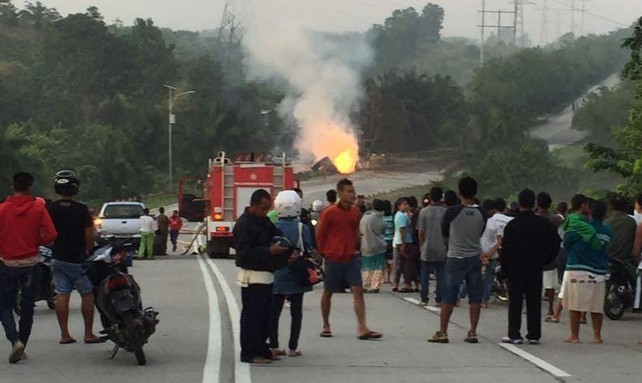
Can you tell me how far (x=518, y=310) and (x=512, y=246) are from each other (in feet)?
2.41

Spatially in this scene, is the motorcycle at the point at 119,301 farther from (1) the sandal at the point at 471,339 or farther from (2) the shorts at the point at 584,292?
(2) the shorts at the point at 584,292

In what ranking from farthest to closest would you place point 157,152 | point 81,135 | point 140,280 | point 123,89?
point 123,89 → point 157,152 → point 81,135 → point 140,280

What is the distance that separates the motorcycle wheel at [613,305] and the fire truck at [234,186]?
18939mm

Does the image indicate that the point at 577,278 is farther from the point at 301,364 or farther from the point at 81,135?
the point at 81,135

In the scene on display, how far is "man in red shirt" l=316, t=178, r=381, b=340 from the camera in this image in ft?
47.0

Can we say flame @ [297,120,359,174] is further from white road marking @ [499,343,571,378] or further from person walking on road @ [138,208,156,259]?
white road marking @ [499,343,571,378]

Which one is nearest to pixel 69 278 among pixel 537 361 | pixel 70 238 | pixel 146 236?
pixel 70 238

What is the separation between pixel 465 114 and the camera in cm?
9988

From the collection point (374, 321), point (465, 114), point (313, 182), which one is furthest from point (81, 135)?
point (374, 321)

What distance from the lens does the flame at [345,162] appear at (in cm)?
6097

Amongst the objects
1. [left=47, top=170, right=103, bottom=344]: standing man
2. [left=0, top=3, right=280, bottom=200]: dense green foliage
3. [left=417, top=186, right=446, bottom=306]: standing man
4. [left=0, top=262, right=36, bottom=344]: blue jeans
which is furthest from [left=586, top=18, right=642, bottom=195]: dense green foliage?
[left=0, top=3, right=280, bottom=200]: dense green foliage

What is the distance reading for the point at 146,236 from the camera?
118ft

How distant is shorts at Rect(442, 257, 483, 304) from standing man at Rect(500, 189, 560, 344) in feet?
1.18

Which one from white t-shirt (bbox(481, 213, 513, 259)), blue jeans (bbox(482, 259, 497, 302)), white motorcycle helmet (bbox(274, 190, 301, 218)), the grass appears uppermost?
white motorcycle helmet (bbox(274, 190, 301, 218))
